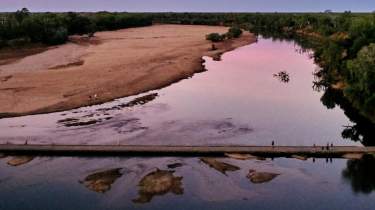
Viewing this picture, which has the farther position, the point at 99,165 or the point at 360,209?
the point at 99,165

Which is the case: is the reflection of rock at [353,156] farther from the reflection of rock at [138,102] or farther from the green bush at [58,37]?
the green bush at [58,37]

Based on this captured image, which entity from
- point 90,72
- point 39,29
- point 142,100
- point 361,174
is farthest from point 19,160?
point 39,29

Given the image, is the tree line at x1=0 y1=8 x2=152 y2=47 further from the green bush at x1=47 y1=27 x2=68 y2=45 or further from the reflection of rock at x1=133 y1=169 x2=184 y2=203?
the reflection of rock at x1=133 y1=169 x2=184 y2=203

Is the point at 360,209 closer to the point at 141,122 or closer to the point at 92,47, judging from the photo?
the point at 141,122

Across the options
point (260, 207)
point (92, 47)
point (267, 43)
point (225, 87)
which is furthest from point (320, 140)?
point (267, 43)

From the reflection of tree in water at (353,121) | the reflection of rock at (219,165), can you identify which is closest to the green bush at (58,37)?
the reflection of tree in water at (353,121)
